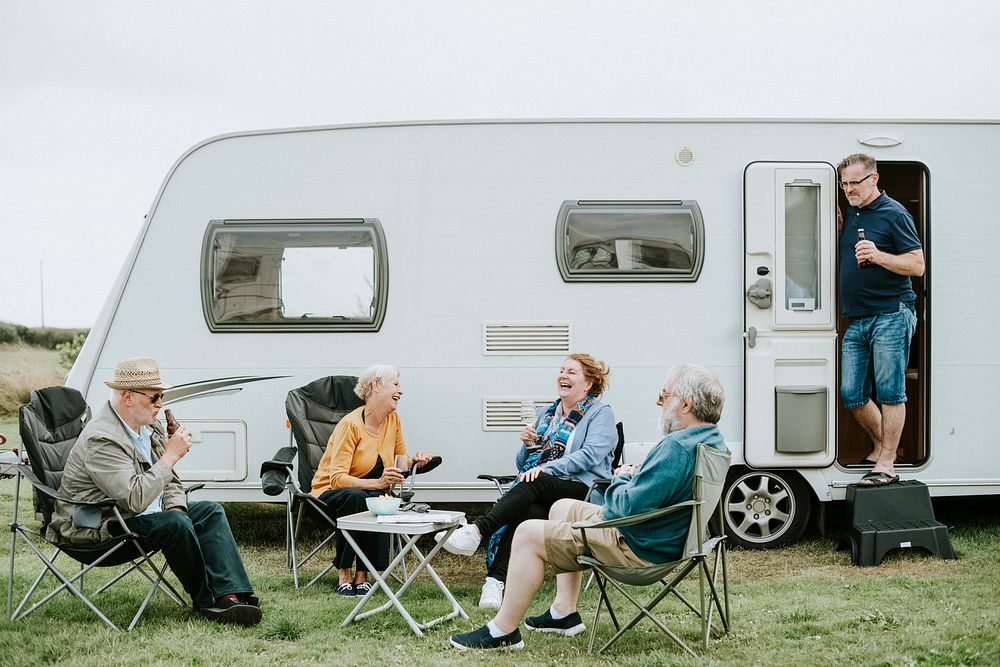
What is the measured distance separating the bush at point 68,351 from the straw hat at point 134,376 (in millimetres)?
8974

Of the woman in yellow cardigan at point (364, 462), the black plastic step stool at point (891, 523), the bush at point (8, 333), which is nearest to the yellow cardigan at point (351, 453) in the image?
the woman in yellow cardigan at point (364, 462)

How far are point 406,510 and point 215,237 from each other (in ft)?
6.67

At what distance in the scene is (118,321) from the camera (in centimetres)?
559

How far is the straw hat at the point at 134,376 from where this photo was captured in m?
4.16

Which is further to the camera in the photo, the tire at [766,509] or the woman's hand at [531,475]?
the tire at [766,509]

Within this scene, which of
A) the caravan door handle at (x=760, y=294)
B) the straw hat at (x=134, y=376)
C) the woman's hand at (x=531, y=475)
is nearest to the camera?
the straw hat at (x=134, y=376)

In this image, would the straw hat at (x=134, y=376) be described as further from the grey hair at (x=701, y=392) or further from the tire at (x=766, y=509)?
the tire at (x=766, y=509)

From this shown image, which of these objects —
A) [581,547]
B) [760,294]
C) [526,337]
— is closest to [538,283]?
[526,337]

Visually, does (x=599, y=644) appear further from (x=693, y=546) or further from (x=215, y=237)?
(x=215, y=237)

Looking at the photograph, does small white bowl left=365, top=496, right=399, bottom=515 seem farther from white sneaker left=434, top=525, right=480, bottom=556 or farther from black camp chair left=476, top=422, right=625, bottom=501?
black camp chair left=476, top=422, right=625, bottom=501

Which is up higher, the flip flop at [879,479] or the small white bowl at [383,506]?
the small white bowl at [383,506]

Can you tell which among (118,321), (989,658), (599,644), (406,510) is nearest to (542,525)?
(599,644)

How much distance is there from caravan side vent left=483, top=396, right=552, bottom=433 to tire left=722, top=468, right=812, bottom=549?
1.22 meters

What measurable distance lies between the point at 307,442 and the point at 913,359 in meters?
3.69
